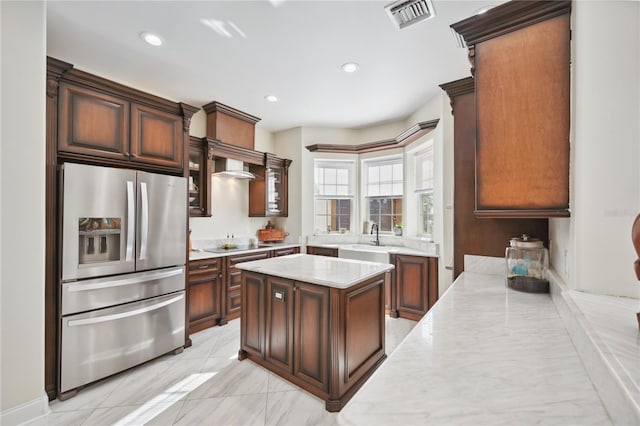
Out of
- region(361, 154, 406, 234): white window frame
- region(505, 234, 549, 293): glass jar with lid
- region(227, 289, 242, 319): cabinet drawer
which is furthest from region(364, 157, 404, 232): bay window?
region(505, 234, 549, 293): glass jar with lid

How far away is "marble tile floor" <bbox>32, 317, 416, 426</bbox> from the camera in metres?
1.86

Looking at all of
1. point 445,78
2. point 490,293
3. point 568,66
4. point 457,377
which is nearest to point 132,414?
point 457,377

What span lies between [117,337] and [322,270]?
1.78 metres

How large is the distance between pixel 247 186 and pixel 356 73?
104 inches

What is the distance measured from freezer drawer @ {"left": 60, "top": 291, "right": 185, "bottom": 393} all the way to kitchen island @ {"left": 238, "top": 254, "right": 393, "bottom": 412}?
0.73 meters

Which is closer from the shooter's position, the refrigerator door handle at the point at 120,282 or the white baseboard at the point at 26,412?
the white baseboard at the point at 26,412

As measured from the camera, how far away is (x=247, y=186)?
4809 millimetres

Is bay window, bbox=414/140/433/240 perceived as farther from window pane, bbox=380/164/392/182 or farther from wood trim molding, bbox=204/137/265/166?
wood trim molding, bbox=204/137/265/166

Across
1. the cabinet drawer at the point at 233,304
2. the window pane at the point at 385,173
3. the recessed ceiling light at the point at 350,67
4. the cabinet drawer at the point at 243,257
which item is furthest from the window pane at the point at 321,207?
the recessed ceiling light at the point at 350,67

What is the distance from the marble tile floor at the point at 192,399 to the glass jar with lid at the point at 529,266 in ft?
4.85

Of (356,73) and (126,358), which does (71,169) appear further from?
(356,73)

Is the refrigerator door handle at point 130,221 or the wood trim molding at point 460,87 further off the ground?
the wood trim molding at point 460,87

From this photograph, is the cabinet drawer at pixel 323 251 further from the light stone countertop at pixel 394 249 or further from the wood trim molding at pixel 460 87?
the wood trim molding at pixel 460 87

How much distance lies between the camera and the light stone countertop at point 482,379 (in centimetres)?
63
